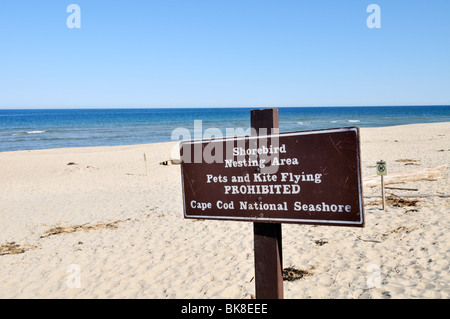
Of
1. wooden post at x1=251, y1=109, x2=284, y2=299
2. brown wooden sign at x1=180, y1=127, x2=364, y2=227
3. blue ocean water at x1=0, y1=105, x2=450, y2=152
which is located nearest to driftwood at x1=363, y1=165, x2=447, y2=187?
wooden post at x1=251, y1=109, x2=284, y2=299

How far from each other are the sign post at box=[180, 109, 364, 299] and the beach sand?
2145 millimetres

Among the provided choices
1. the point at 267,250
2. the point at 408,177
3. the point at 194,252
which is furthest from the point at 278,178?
the point at 408,177

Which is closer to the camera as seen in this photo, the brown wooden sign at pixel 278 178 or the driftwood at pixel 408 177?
the brown wooden sign at pixel 278 178

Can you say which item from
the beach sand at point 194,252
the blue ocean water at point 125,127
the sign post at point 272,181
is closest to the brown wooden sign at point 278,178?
the sign post at point 272,181

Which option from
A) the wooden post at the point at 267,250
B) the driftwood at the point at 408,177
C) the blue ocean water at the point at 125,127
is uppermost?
the blue ocean water at the point at 125,127

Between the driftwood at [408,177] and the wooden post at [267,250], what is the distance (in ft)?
23.7

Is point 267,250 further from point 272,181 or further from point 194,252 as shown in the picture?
point 194,252

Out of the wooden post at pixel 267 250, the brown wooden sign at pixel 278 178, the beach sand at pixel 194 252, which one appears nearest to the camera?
the brown wooden sign at pixel 278 178

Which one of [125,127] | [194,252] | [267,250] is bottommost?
[194,252]

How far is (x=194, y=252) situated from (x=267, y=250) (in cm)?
367

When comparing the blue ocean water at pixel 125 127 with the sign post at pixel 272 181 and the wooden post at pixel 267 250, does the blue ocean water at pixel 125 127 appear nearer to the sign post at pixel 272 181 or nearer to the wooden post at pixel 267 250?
the sign post at pixel 272 181

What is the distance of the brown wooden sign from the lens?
2.26 m

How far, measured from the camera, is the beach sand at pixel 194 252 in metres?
4.61

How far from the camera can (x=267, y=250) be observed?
263 centimetres
